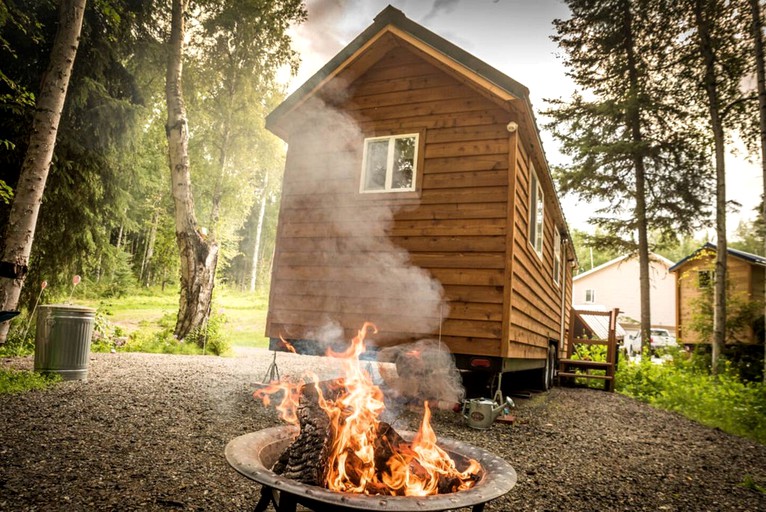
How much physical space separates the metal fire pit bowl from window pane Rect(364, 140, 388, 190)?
4828 millimetres

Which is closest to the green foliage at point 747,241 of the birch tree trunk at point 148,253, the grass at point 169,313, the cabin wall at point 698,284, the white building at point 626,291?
the white building at point 626,291

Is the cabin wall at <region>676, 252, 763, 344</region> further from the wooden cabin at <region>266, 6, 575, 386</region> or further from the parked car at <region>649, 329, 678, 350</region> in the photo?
the wooden cabin at <region>266, 6, 575, 386</region>

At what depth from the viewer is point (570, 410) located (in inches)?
283

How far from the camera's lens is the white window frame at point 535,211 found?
750 centimetres

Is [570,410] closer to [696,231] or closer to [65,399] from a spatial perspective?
[65,399]

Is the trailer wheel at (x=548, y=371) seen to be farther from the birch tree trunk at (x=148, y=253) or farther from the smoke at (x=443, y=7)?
the birch tree trunk at (x=148, y=253)

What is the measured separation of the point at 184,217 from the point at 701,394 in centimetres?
1195

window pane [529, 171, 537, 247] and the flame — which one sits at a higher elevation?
window pane [529, 171, 537, 247]

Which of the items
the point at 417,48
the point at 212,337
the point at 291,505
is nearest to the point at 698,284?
the point at 417,48

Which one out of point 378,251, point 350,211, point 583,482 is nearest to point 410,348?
point 378,251

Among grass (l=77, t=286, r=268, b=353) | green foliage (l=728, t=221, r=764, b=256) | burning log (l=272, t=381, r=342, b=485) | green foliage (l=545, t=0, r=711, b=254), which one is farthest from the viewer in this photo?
green foliage (l=728, t=221, r=764, b=256)

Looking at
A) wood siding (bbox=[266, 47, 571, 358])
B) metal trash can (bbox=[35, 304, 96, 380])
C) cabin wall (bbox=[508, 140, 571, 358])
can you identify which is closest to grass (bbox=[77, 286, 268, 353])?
metal trash can (bbox=[35, 304, 96, 380])

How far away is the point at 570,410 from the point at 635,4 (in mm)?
14408

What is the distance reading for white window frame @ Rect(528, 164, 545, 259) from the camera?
7500 mm
